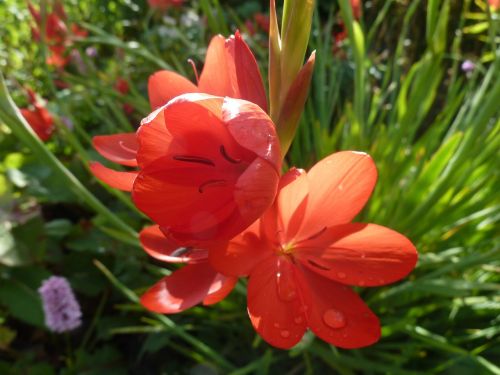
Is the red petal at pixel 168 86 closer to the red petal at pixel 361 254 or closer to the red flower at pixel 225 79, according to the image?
the red flower at pixel 225 79

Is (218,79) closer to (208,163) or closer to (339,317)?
(208,163)

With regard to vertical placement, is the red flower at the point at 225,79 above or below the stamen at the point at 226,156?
above

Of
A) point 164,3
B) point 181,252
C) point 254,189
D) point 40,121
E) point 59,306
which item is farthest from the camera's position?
point 164,3

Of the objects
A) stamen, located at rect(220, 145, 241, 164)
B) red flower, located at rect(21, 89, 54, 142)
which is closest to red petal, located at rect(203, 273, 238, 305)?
stamen, located at rect(220, 145, 241, 164)

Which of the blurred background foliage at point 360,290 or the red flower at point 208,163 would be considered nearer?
the red flower at point 208,163

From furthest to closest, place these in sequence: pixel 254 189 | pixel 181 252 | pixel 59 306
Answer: pixel 59 306 < pixel 181 252 < pixel 254 189

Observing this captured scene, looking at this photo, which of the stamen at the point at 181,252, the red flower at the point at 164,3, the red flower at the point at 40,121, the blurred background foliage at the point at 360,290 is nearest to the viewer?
the stamen at the point at 181,252

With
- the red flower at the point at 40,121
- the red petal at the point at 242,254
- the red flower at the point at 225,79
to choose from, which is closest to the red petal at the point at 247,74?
the red flower at the point at 225,79

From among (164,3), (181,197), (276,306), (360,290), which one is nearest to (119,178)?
(181,197)
